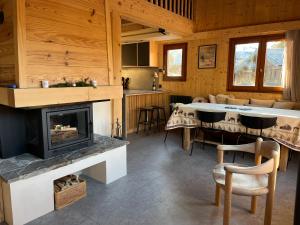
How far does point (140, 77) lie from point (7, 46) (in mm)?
5071

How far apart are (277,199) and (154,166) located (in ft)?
5.52

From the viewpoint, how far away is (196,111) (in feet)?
13.5

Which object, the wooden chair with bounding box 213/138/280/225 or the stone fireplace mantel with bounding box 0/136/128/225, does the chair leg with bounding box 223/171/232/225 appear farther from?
the stone fireplace mantel with bounding box 0/136/128/225

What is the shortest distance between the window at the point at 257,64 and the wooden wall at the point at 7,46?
487cm

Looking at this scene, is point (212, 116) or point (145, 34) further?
point (145, 34)

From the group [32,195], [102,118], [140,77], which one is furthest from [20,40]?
[140,77]

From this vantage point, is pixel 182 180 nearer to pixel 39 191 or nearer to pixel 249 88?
pixel 39 191

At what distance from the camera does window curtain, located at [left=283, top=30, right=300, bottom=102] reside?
4660mm

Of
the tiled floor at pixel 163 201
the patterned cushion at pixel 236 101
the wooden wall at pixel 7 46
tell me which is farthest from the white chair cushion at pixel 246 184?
the patterned cushion at pixel 236 101

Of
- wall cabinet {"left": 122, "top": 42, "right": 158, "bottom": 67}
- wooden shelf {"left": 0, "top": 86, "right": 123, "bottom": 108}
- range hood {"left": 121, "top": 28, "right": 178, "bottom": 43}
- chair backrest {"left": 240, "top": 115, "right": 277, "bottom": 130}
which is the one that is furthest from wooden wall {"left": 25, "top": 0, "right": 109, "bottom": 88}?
wall cabinet {"left": 122, "top": 42, "right": 158, "bottom": 67}

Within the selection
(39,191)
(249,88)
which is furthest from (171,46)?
(39,191)

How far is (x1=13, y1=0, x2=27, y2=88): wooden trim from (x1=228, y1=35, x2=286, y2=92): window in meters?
4.80

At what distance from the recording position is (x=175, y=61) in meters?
6.79

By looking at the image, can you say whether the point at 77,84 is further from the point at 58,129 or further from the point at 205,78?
the point at 205,78
